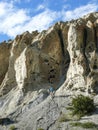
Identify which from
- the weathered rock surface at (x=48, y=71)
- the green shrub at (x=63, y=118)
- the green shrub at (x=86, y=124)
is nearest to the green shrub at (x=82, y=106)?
the green shrub at (x=63, y=118)

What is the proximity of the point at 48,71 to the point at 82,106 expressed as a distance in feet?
35.6

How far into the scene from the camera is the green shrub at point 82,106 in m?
40.9

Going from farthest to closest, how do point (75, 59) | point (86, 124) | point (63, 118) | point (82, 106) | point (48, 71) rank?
point (48, 71) < point (75, 59) < point (82, 106) < point (63, 118) < point (86, 124)

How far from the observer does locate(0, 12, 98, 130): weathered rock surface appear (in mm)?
43594

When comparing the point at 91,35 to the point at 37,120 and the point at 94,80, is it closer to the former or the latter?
the point at 94,80

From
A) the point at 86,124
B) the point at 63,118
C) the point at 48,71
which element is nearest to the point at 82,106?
the point at 63,118

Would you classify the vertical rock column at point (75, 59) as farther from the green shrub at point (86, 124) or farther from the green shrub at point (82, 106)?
the green shrub at point (86, 124)

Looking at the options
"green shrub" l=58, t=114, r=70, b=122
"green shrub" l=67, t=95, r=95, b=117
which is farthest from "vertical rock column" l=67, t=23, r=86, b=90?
"green shrub" l=58, t=114, r=70, b=122

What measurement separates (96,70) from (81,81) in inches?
80.8

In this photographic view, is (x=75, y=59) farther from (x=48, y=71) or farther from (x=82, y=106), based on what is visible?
(x=82, y=106)

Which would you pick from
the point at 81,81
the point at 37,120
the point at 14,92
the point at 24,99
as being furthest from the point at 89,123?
the point at 14,92

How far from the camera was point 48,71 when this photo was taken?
5112cm

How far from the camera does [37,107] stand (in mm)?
44344

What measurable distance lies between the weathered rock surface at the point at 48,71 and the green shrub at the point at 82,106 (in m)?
1.34
